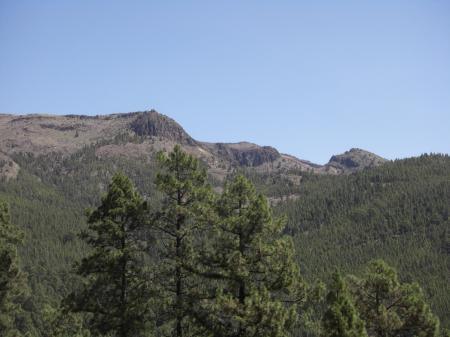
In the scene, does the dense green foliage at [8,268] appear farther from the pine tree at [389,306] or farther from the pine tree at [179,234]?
the pine tree at [389,306]

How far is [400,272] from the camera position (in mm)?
198750

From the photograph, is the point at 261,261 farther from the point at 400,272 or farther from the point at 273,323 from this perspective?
the point at 400,272

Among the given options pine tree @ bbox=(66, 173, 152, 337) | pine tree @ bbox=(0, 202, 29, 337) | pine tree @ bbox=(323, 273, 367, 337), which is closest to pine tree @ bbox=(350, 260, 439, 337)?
pine tree @ bbox=(323, 273, 367, 337)

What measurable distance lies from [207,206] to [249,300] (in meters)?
5.18

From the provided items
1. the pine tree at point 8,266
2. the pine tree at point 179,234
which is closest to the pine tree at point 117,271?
the pine tree at point 179,234

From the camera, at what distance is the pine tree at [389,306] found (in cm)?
2906

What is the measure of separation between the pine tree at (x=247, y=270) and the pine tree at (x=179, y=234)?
82 centimetres

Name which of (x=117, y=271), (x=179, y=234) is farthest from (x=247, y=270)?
(x=117, y=271)

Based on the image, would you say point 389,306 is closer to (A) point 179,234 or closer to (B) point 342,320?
(B) point 342,320

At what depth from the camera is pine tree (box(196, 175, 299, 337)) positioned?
920 inches

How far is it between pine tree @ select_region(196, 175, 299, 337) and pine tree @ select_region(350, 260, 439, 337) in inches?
288

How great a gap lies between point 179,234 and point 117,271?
12.4 ft

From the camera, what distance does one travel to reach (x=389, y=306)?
2983 centimetres

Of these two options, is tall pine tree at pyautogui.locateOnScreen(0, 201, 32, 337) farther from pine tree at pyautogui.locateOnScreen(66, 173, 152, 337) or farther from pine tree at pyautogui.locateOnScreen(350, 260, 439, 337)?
pine tree at pyautogui.locateOnScreen(350, 260, 439, 337)
